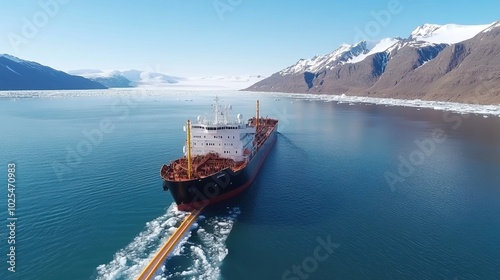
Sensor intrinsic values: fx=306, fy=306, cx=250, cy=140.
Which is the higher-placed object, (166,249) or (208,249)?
(166,249)

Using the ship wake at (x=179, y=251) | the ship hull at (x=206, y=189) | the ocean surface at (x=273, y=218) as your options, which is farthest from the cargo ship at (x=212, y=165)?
the ship wake at (x=179, y=251)

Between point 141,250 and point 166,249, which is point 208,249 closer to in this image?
point 166,249

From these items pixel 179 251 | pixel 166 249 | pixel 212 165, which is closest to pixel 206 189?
pixel 212 165

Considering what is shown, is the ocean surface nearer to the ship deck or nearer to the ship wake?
the ship wake

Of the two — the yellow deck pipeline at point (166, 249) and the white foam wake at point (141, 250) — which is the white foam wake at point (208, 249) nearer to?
the yellow deck pipeline at point (166, 249)

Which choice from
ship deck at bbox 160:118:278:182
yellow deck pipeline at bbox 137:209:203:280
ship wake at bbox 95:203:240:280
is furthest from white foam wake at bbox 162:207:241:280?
ship deck at bbox 160:118:278:182

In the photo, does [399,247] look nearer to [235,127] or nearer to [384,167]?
[235,127]

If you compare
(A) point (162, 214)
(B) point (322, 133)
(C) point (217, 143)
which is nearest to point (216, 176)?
(A) point (162, 214)
